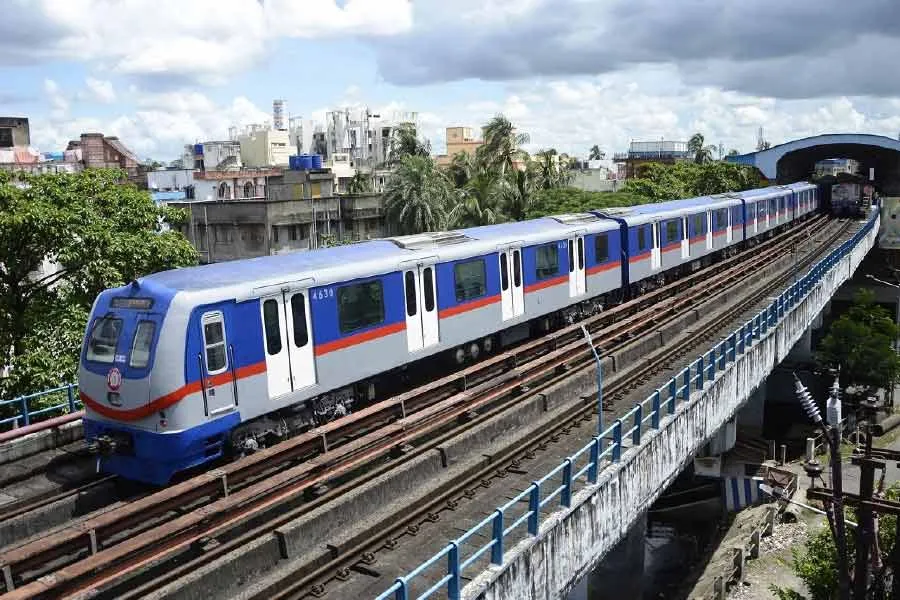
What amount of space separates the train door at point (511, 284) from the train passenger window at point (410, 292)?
3.11m

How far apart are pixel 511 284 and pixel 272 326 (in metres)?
7.14

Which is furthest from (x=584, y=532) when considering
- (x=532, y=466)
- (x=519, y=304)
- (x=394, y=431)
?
(x=519, y=304)

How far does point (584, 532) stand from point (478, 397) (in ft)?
12.7

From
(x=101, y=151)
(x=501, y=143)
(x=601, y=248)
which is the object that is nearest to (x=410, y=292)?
(x=601, y=248)

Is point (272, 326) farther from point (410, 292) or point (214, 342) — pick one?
point (410, 292)

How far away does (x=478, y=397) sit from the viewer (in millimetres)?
13992

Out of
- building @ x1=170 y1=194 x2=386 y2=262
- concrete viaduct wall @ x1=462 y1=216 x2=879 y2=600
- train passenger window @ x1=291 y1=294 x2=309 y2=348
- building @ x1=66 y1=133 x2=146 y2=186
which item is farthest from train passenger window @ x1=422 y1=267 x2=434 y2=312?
building @ x1=66 y1=133 x2=146 y2=186

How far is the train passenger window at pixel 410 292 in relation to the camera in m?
14.3

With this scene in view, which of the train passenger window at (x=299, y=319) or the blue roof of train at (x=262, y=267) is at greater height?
the blue roof of train at (x=262, y=267)

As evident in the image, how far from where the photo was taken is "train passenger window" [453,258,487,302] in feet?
51.1

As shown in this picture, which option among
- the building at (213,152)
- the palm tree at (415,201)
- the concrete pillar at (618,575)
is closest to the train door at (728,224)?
the palm tree at (415,201)

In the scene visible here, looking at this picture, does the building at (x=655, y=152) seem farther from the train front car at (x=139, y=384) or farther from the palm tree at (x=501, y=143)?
the train front car at (x=139, y=384)

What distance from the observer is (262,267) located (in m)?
12.5

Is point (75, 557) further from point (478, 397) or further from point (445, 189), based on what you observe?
point (445, 189)
